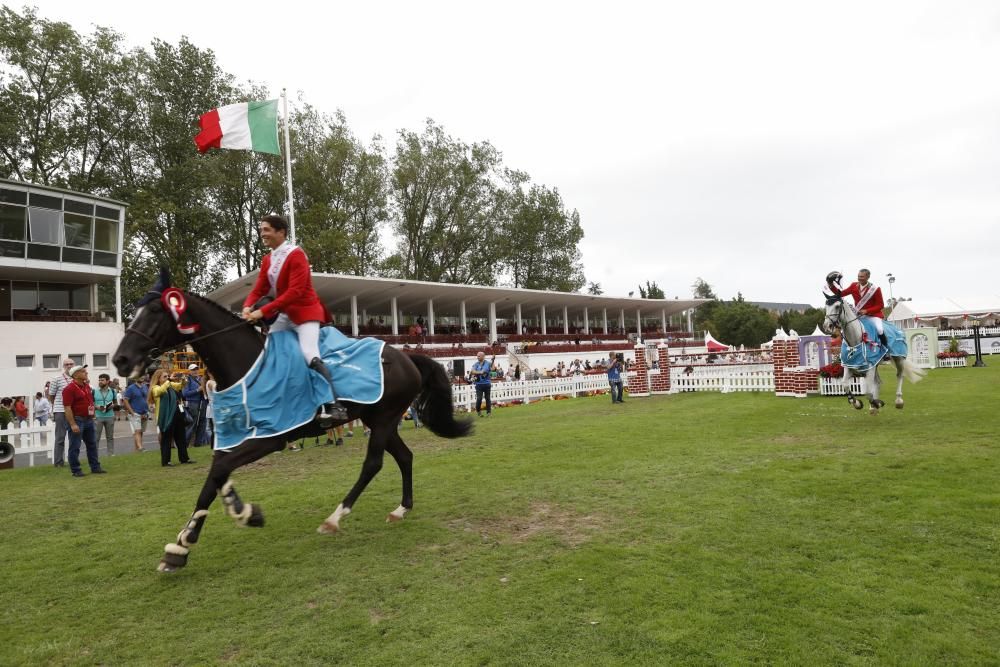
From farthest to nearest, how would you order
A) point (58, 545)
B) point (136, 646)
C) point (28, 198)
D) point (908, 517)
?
1. point (28, 198)
2. point (58, 545)
3. point (908, 517)
4. point (136, 646)

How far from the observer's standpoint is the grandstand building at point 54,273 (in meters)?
26.5

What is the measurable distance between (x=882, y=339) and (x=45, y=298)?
36909mm

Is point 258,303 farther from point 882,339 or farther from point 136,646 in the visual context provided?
point 882,339

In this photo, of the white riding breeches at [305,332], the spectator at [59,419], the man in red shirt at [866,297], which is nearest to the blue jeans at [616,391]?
the man in red shirt at [866,297]

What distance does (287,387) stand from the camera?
16.4 feet

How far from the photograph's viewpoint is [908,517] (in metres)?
4.79

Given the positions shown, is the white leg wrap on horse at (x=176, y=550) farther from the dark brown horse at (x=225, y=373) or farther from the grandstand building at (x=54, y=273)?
the grandstand building at (x=54, y=273)

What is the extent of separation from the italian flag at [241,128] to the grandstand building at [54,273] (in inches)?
659

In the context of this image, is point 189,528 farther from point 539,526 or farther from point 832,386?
point 832,386

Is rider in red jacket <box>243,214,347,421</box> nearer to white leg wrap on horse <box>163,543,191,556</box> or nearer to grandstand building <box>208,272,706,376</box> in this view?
white leg wrap on horse <box>163,543,191,556</box>

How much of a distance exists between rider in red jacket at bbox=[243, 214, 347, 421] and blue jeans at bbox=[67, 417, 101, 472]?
696cm

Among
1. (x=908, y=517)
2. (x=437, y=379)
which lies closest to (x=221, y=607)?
(x=437, y=379)

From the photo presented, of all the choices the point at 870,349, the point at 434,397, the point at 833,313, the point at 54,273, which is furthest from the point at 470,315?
the point at 434,397

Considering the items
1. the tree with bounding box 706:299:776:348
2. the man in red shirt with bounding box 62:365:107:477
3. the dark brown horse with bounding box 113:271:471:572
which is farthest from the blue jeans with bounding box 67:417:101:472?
the tree with bounding box 706:299:776:348
